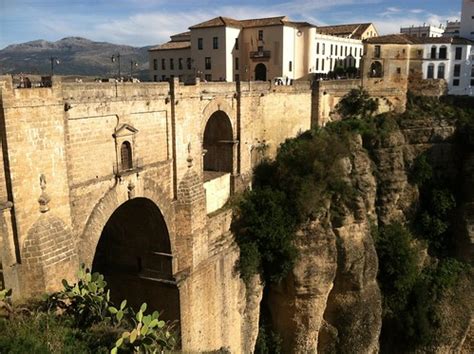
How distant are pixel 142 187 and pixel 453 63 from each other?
1264 inches

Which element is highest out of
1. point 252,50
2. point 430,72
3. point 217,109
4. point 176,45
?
point 176,45

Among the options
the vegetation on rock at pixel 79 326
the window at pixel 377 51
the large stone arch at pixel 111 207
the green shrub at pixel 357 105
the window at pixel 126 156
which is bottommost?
the vegetation on rock at pixel 79 326

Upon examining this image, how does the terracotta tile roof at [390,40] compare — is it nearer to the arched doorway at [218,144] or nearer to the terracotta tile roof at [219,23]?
the terracotta tile roof at [219,23]

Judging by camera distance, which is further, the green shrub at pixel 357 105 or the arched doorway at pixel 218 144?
the green shrub at pixel 357 105

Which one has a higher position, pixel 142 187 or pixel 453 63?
pixel 453 63

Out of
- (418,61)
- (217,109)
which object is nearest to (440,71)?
(418,61)

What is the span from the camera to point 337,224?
22703mm

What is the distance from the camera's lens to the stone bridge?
10711 mm

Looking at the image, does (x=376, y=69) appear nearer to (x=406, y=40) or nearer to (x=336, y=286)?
(x=406, y=40)

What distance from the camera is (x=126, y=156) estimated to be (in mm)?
14273

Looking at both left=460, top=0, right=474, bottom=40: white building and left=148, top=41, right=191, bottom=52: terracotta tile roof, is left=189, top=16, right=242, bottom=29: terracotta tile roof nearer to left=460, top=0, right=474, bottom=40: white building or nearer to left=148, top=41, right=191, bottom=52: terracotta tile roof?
left=148, top=41, right=191, bottom=52: terracotta tile roof

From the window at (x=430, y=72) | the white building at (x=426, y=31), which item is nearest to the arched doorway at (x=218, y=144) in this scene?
the window at (x=430, y=72)

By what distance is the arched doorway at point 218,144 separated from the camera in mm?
20422

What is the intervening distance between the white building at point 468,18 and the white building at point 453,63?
4183 millimetres
